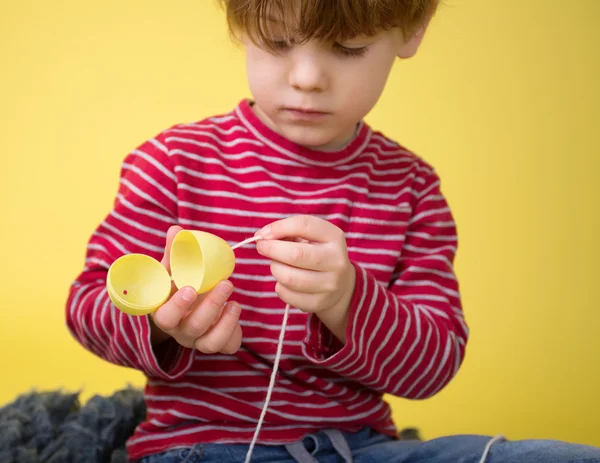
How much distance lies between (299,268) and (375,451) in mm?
333

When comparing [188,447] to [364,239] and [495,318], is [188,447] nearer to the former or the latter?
[364,239]

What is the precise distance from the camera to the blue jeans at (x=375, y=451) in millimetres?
1062

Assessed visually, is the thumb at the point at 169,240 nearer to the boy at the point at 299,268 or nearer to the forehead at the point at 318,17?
the boy at the point at 299,268

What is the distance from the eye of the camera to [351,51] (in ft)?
3.44

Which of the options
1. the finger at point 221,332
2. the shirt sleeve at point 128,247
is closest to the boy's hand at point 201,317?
the finger at point 221,332

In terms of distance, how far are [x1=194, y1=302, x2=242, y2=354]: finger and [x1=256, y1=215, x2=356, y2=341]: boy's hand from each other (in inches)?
2.2

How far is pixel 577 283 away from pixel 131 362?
1.41m

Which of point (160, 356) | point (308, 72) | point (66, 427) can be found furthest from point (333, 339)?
point (66, 427)

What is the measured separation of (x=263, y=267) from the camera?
3.73ft

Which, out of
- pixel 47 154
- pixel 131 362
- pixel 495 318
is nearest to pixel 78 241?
pixel 47 154

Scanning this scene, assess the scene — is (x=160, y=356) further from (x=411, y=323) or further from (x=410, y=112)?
(x=410, y=112)

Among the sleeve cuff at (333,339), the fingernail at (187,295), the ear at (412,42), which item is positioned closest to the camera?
the fingernail at (187,295)

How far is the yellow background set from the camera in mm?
2225

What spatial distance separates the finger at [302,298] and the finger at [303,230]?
0.19 ft
